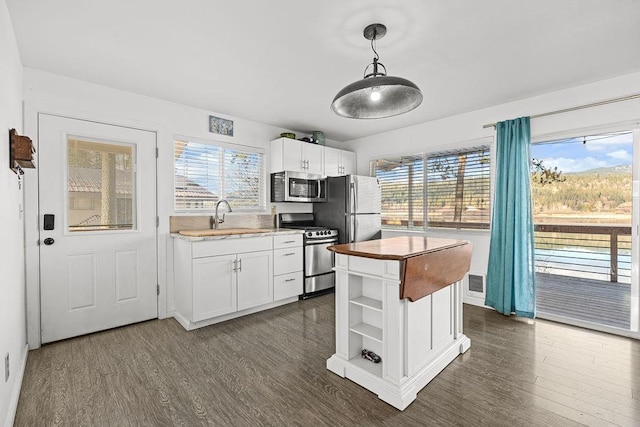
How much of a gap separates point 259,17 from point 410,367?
247 cm

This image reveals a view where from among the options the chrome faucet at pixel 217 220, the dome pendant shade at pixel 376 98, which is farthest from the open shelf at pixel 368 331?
the chrome faucet at pixel 217 220

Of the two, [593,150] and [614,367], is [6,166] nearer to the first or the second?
[614,367]

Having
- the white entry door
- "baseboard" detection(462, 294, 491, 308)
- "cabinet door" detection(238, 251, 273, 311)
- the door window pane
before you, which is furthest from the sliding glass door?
the door window pane

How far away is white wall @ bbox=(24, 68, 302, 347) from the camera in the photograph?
8.55ft

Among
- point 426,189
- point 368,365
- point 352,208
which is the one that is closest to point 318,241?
point 352,208

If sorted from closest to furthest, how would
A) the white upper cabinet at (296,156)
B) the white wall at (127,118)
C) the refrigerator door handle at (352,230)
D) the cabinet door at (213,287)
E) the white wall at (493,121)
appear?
the white wall at (127,118)
the white wall at (493,121)
the cabinet door at (213,287)
the white upper cabinet at (296,156)
the refrigerator door handle at (352,230)

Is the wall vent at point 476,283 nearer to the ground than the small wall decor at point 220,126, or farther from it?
nearer to the ground

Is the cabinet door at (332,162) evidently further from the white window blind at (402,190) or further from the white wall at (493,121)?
the white window blind at (402,190)

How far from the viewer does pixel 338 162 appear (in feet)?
16.0

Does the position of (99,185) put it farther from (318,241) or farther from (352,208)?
(352,208)

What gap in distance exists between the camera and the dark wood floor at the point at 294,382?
175 cm

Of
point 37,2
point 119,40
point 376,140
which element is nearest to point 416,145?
point 376,140

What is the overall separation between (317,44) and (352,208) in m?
2.48

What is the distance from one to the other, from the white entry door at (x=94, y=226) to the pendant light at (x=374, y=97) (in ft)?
7.83
